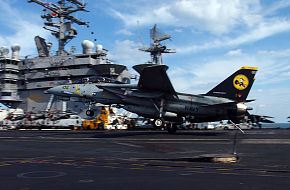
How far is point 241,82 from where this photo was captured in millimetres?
29984

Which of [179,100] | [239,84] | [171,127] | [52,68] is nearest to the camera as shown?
[179,100]

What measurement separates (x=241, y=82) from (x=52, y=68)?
50.9 meters

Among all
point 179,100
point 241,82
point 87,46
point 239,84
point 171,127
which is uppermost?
point 87,46

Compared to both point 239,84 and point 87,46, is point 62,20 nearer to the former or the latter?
point 87,46

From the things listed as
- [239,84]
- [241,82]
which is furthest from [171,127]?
[241,82]

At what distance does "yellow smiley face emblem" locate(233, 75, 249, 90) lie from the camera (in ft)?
98.1

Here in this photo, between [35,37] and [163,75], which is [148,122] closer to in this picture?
[163,75]

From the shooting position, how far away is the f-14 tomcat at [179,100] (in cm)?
2855

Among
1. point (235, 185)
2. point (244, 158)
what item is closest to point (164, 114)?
point (244, 158)

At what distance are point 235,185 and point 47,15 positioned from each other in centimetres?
7497

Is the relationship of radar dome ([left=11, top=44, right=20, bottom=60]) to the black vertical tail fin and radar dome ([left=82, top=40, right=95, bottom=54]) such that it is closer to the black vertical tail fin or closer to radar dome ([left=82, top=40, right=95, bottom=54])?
radar dome ([left=82, top=40, right=95, bottom=54])

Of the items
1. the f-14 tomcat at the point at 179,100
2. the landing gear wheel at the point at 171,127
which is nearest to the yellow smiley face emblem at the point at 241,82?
the f-14 tomcat at the point at 179,100

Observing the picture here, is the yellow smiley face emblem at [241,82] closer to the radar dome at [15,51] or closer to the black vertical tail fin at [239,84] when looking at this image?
the black vertical tail fin at [239,84]

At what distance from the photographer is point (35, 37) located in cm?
7812
